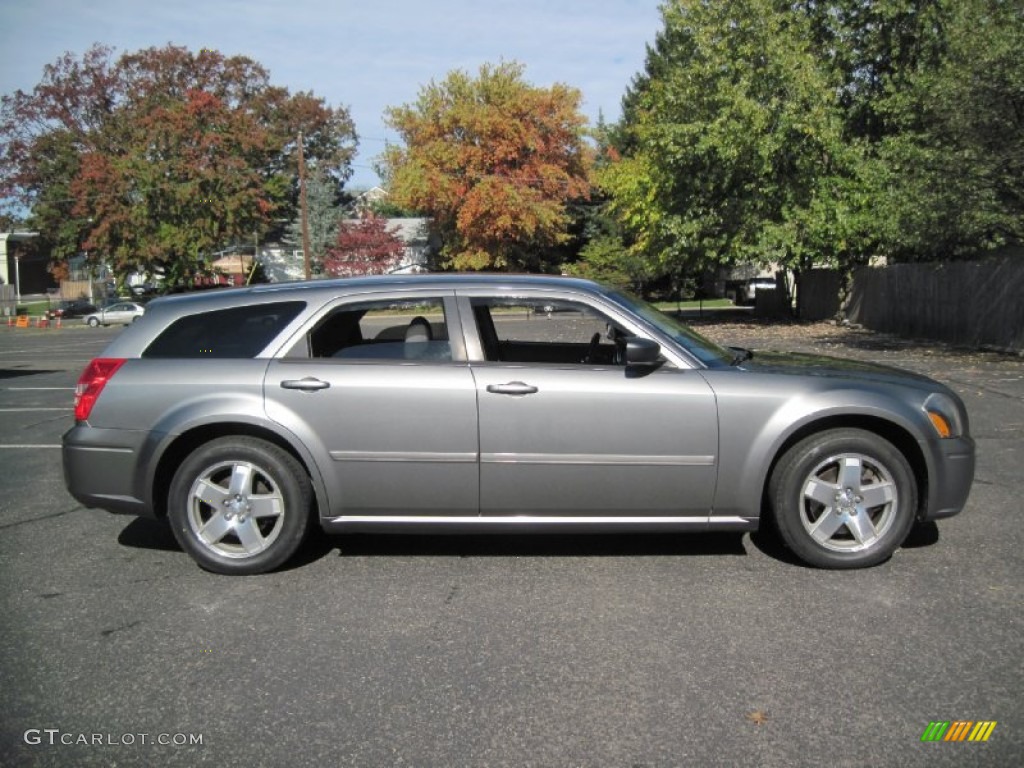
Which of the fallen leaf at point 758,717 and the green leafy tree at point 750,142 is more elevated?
the green leafy tree at point 750,142

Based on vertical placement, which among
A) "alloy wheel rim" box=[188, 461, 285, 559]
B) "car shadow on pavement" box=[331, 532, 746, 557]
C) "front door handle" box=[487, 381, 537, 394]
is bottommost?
"car shadow on pavement" box=[331, 532, 746, 557]

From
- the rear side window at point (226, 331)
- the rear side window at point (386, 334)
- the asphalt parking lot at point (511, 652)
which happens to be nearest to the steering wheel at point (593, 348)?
the rear side window at point (386, 334)

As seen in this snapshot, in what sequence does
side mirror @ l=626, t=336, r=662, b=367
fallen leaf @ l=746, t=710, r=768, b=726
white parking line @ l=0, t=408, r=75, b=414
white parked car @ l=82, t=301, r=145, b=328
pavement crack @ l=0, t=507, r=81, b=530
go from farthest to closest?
white parked car @ l=82, t=301, r=145, b=328
white parking line @ l=0, t=408, r=75, b=414
pavement crack @ l=0, t=507, r=81, b=530
side mirror @ l=626, t=336, r=662, b=367
fallen leaf @ l=746, t=710, r=768, b=726

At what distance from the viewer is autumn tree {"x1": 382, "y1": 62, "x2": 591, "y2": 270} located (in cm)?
4719

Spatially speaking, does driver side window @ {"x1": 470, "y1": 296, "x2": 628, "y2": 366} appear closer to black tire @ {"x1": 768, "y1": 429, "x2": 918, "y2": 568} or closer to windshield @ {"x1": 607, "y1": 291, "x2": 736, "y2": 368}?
windshield @ {"x1": 607, "y1": 291, "x2": 736, "y2": 368}

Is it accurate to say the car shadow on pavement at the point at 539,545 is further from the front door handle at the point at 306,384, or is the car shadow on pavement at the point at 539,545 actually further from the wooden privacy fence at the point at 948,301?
the wooden privacy fence at the point at 948,301

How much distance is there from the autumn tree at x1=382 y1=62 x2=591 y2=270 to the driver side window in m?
42.0

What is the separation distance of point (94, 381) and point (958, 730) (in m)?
4.48

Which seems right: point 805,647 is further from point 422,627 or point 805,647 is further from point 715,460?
point 422,627

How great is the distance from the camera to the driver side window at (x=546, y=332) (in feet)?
16.3

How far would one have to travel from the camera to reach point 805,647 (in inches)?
151

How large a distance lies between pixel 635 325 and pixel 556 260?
51.9 m
